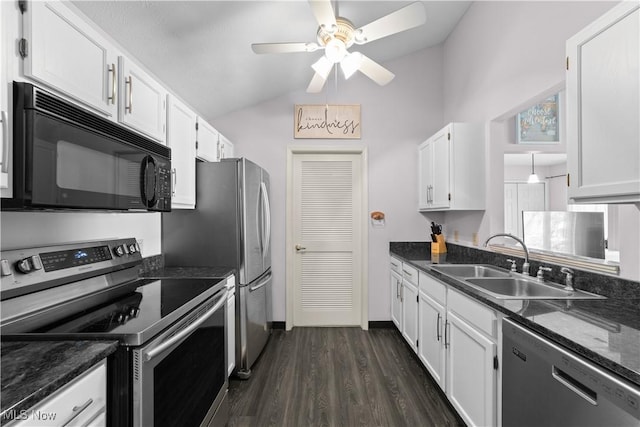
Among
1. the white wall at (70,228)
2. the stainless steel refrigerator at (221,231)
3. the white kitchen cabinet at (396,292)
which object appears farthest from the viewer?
the white kitchen cabinet at (396,292)

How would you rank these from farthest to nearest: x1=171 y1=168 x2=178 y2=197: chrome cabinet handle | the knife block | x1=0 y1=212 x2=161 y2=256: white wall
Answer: the knife block, x1=171 y1=168 x2=178 y2=197: chrome cabinet handle, x1=0 y1=212 x2=161 y2=256: white wall

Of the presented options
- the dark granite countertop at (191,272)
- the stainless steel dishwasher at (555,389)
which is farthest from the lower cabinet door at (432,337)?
the dark granite countertop at (191,272)

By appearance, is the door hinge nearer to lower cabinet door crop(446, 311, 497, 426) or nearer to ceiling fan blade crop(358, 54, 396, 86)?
ceiling fan blade crop(358, 54, 396, 86)

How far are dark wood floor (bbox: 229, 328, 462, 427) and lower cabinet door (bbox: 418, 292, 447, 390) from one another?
0.19m

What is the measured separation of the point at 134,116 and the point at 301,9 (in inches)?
54.3

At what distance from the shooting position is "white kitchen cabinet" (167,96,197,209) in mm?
2139

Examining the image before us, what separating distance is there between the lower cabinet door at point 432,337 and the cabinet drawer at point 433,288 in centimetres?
4

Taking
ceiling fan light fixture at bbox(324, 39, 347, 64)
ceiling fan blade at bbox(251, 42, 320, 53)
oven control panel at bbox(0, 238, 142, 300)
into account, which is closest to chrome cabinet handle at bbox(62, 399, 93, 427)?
oven control panel at bbox(0, 238, 142, 300)

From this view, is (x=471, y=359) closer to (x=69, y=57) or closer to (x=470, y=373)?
(x=470, y=373)

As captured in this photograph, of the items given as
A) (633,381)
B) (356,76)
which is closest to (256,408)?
(633,381)

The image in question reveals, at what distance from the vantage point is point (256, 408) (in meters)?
2.21

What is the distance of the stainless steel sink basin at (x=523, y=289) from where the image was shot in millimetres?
1616

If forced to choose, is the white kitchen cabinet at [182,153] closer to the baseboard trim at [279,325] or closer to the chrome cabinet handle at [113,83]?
the chrome cabinet handle at [113,83]

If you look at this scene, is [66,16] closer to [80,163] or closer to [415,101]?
[80,163]
